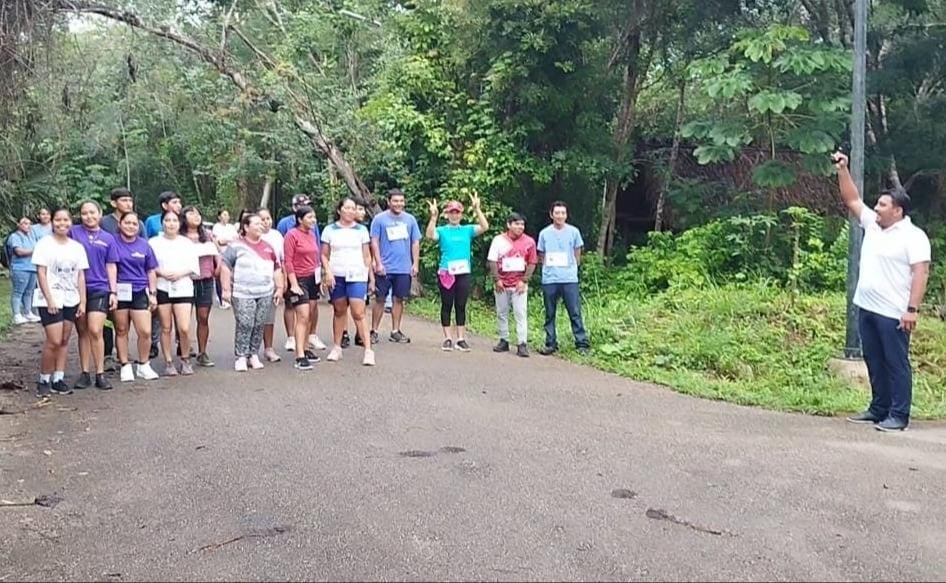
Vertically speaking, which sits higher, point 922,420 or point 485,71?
point 485,71

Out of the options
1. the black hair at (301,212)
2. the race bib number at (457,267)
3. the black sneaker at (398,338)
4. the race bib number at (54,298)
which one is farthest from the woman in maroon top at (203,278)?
the race bib number at (457,267)

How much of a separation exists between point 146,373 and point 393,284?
123 inches

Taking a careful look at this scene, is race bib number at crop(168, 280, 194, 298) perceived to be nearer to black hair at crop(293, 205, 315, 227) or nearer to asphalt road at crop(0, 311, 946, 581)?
asphalt road at crop(0, 311, 946, 581)

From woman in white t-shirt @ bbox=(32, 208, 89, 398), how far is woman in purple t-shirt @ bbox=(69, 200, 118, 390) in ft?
0.41

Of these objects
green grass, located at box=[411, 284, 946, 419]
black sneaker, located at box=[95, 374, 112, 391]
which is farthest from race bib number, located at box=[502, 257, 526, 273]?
black sneaker, located at box=[95, 374, 112, 391]

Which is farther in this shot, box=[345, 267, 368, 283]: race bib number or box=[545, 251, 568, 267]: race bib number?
box=[545, 251, 568, 267]: race bib number

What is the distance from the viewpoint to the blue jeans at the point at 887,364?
23.4 feet

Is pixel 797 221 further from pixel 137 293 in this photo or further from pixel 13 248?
pixel 13 248

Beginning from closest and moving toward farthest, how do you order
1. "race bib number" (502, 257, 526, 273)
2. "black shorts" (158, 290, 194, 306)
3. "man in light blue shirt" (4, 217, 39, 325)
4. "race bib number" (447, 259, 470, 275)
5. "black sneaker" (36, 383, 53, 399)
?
"black sneaker" (36, 383, 53, 399) < "black shorts" (158, 290, 194, 306) < "race bib number" (502, 257, 526, 273) < "race bib number" (447, 259, 470, 275) < "man in light blue shirt" (4, 217, 39, 325)

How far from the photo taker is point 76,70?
36.2 feet

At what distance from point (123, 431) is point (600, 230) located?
1175 centimetres

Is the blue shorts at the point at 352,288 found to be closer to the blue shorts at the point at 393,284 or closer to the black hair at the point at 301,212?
the black hair at the point at 301,212

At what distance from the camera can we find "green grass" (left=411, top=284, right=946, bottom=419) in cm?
872

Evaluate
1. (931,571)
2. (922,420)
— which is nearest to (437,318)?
(922,420)
